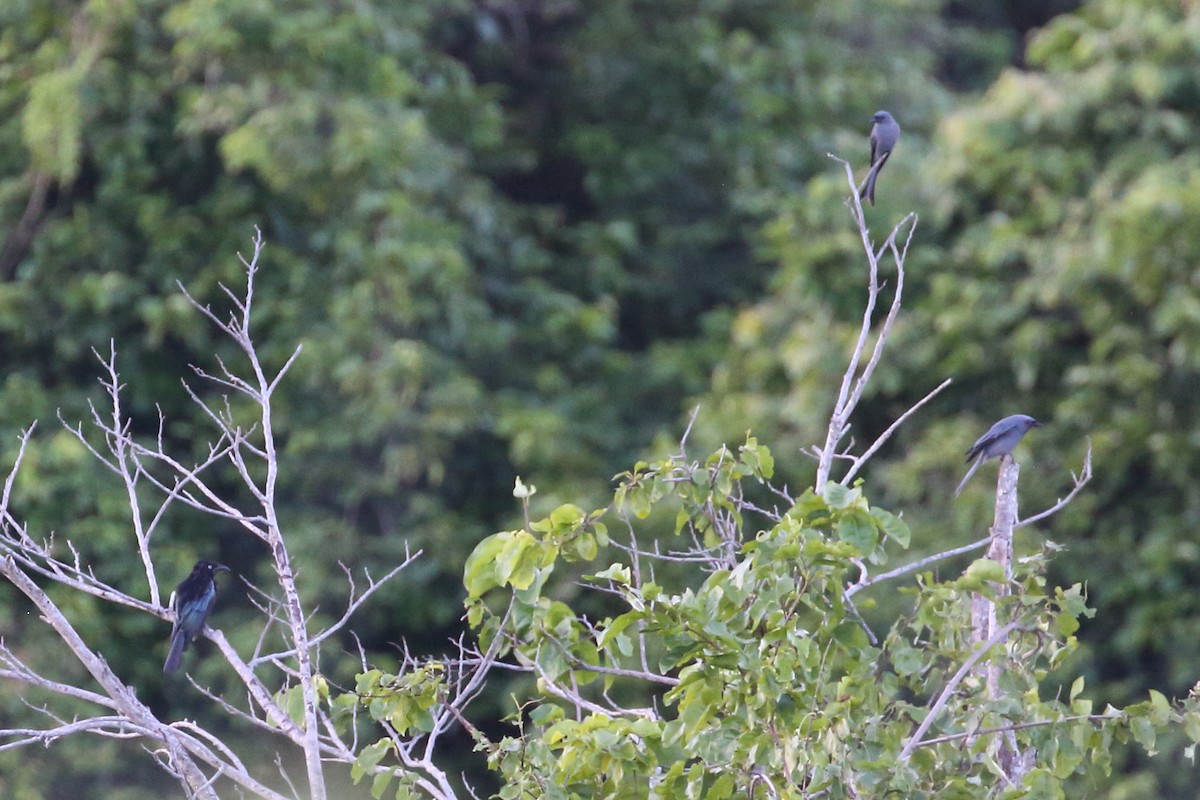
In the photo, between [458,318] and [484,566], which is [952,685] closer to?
[484,566]

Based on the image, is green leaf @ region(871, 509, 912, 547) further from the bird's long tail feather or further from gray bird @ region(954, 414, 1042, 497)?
the bird's long tail feather

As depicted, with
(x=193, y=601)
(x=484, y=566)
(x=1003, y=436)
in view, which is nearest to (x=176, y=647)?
(x=193, y=601)

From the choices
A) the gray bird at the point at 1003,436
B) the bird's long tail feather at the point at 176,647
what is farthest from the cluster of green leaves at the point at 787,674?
the bird's long tail feather at the point at 176,647

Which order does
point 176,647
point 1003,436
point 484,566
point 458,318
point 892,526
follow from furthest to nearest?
point 458,318, point 176,647, point 1003,436, point 484,566, point 892,526

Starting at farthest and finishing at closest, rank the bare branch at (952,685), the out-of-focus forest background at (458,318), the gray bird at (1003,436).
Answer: the out-of-focus forest background at (458,318) < the gray bird at (1003,436) < the bare branch at (952,685)

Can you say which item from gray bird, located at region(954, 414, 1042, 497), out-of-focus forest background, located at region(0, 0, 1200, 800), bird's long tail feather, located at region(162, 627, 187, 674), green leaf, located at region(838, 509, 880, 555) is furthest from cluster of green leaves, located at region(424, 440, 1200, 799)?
out-of-focus forest background, located at region(0, 0, 1200, 800)

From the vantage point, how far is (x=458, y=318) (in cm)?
787

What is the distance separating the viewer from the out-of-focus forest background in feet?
23.7

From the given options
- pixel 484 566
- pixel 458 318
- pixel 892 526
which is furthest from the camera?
pixel 458 318

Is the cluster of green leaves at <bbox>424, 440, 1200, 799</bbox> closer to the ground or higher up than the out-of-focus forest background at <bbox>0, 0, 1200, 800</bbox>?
higher up

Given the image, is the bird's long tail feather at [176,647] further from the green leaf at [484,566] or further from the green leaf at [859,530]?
the green leaf at [859,530]

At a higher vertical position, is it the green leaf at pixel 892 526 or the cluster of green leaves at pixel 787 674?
the green leaf at pixel 892 526

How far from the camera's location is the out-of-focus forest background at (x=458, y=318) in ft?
23.7

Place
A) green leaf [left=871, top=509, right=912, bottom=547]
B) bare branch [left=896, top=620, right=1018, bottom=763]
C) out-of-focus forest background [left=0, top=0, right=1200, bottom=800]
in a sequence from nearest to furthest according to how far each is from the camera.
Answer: green leaf [left=871, top=509, right=912, bottom=547]
bare branch [left=896, top=620, right=1018, bottom=763]
out-of-focus forest background [left=0, top=0, right=1200, bottom=800]
